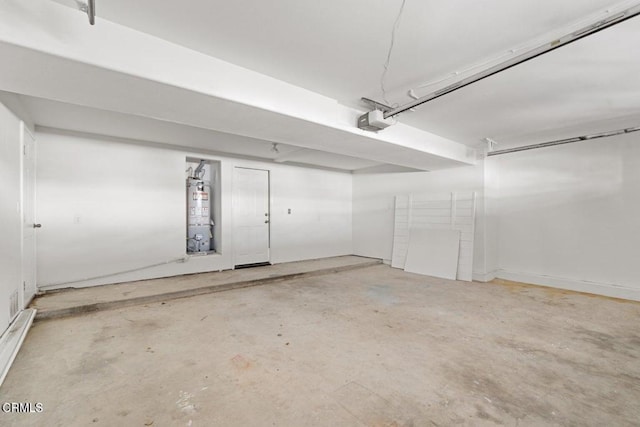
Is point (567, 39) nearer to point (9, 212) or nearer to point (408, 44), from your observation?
point (408, 44)

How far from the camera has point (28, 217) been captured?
3.33 meters

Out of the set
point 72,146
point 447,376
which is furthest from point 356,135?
point 72,146

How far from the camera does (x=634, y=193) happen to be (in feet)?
13.4

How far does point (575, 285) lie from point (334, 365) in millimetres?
4657

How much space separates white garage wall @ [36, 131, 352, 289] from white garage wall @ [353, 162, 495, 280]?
300 centimetres

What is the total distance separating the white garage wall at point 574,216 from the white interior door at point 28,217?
7213 millimetres

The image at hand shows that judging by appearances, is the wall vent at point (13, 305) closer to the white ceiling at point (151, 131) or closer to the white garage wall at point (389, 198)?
the white ceiling at point (151, 131)

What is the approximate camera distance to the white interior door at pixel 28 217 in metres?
3.11

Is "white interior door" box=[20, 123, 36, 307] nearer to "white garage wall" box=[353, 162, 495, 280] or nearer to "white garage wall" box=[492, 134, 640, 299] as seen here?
"white garage wall" box=[353, 162, 495, 280]

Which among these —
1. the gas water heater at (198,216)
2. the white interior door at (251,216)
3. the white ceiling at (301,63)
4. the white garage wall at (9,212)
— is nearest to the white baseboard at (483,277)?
the white ceiling at (301,63)

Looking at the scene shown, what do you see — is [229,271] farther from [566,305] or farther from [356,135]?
[566,305]

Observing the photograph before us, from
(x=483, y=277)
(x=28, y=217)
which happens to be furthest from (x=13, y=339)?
(x=483, y=277)

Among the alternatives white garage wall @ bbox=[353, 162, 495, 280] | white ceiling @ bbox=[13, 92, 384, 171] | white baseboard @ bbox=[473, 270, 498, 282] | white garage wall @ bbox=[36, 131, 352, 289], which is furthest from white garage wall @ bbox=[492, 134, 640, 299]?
white garage wall @ bbox=[36, 131, 352, 289]

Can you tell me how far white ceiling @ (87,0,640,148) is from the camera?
1774 millimetres
